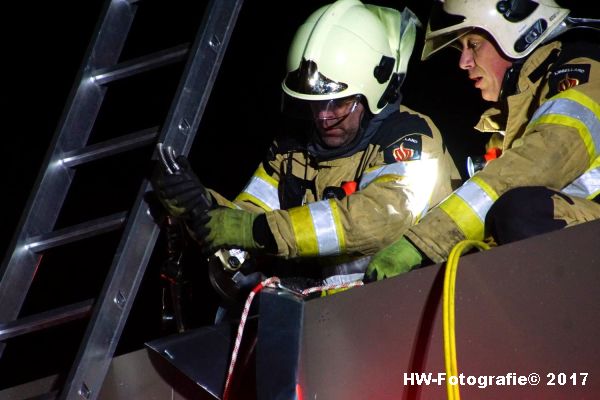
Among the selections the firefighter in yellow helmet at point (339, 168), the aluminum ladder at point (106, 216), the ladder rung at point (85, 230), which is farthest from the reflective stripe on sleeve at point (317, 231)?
the ladder rung at point (85, 230)

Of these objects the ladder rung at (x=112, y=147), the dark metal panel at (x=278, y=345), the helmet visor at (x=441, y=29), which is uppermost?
the helmet visor at (x=441, y=29)

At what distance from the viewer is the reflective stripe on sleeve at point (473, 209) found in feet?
9.32

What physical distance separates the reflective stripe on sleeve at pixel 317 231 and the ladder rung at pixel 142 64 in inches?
24.3

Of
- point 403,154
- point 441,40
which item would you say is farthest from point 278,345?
point 441,40

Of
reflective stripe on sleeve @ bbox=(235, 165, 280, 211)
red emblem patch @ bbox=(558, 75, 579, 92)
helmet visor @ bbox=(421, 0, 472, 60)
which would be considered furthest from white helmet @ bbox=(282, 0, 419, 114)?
red emblem patch @ bbox=(558, 75, 579, 92)

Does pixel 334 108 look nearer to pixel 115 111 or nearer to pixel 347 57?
pixel 347 57

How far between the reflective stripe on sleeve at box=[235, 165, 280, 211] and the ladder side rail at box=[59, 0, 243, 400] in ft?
2.37

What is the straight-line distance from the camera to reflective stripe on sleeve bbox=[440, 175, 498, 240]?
2840 millimetres

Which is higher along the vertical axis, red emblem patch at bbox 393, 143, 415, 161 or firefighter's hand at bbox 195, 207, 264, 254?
red emblem patch at bbox 393, 143, 415, 161

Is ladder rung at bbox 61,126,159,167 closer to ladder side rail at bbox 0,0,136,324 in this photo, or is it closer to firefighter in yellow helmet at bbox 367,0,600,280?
ladder side rail at bbox 0,0,136,324

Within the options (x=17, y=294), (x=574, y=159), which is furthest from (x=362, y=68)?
(x=17, y=294)

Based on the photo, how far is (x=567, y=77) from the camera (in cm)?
304

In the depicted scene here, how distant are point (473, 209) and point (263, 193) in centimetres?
113

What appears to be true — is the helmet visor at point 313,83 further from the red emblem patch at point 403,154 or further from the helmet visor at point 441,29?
the helmet visor at point 441,29
